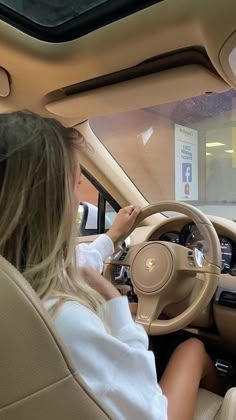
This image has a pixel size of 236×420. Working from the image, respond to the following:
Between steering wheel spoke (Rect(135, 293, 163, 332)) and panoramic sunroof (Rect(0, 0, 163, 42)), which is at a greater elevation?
panoramic sunroof (Rect(0, 0, 163, 42))

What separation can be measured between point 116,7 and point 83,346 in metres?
0.97

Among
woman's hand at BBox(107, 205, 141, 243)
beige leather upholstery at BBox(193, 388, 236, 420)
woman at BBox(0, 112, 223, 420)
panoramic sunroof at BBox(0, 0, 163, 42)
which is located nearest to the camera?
woman at BBox(0, 112, 223, 420)

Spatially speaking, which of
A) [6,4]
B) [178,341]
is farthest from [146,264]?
[6,4]

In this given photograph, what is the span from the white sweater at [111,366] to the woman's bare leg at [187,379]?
1.28 ft

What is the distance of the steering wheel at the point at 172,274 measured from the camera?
1353mm

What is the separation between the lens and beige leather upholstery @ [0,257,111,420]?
60 cm

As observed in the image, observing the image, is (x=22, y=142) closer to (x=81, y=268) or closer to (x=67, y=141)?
(x=67, y=141)

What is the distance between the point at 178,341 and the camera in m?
1.74

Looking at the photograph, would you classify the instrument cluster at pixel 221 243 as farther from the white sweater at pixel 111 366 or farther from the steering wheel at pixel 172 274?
the white sweater at pixel 111 366

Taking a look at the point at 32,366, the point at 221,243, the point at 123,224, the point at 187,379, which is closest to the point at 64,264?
the point at 32,366

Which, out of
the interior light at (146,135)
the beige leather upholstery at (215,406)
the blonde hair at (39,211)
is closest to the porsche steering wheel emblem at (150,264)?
the beige leather upholstery at (215,406)

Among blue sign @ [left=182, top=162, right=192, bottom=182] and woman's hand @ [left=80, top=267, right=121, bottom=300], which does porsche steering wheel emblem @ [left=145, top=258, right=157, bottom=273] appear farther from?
blue sign @ [left=182, top=162, right=192, bottom=182]

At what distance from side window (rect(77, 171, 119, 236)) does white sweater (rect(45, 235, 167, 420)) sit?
1459 millimetres

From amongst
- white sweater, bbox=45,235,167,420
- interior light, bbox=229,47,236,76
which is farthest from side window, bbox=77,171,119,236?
white sweater, bbox=45,235,167,420
